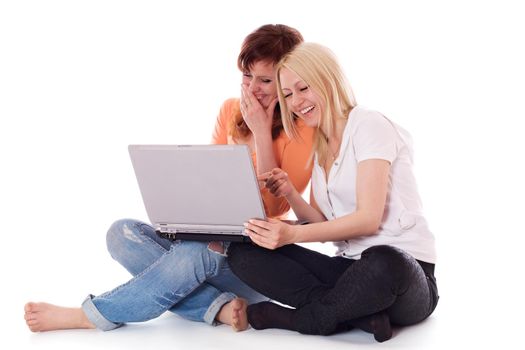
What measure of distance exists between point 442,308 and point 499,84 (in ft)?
6.02

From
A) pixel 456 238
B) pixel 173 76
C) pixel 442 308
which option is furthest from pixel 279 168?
pixel 173 76

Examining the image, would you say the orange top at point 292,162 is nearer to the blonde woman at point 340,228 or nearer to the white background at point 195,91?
the blonde woman at point 340,228

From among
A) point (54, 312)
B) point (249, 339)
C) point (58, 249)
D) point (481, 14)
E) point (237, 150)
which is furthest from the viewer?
point (481, 14)

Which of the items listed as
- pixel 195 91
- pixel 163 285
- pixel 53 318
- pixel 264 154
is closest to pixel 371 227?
pixel 264 154

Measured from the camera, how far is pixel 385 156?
2281 mm

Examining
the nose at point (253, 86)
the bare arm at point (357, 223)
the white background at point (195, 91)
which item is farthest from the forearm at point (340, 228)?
the white background at point (195, 91)

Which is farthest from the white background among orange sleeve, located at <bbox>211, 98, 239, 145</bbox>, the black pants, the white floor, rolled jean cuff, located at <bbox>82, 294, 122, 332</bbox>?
the black pants

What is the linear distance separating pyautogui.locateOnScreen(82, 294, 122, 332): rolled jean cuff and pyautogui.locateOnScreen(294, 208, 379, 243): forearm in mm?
657

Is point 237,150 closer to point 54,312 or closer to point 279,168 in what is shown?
point 279,168

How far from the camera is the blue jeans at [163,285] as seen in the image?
2436 millimetres

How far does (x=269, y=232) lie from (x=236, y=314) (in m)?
0.35

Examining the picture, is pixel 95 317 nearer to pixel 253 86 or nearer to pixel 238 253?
pixel 238 253

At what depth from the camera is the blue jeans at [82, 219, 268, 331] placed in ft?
7.99

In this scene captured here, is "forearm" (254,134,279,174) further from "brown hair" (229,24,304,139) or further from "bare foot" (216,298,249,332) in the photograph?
"bare foot" (216,298,249,332)
